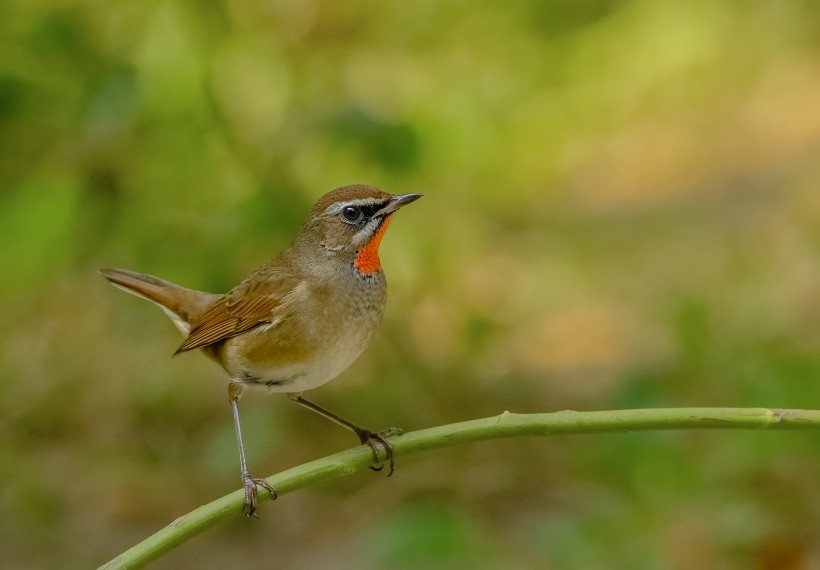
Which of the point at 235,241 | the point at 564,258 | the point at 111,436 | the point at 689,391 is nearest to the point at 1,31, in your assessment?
the point at 235,241

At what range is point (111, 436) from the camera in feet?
19.4

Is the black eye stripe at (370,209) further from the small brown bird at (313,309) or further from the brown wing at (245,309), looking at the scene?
the brown wing at (245,309)

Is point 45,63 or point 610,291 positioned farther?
point 610,291

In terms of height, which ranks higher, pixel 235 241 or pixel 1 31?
pixel 1 31

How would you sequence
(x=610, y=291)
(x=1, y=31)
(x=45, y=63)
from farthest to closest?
(x=610, y=291) → (x=1, y=31) → (x=45, y=63)

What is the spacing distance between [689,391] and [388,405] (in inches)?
61.6

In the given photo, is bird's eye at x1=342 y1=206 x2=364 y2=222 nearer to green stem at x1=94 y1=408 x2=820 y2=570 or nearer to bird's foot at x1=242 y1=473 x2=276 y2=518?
bird's foot at x1=242 y1=473 x2=276 y2=518

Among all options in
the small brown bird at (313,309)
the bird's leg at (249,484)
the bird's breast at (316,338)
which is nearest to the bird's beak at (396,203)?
the small brown bird at (313,309)

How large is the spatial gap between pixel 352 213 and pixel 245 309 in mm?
545

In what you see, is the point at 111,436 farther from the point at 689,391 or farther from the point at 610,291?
the point at 610,291

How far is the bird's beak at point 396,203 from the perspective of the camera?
8.87ft

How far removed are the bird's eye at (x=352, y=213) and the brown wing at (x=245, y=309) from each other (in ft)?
1.01

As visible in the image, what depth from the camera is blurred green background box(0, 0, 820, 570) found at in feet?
13.6

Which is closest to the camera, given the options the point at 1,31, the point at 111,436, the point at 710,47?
the point at 1,31
